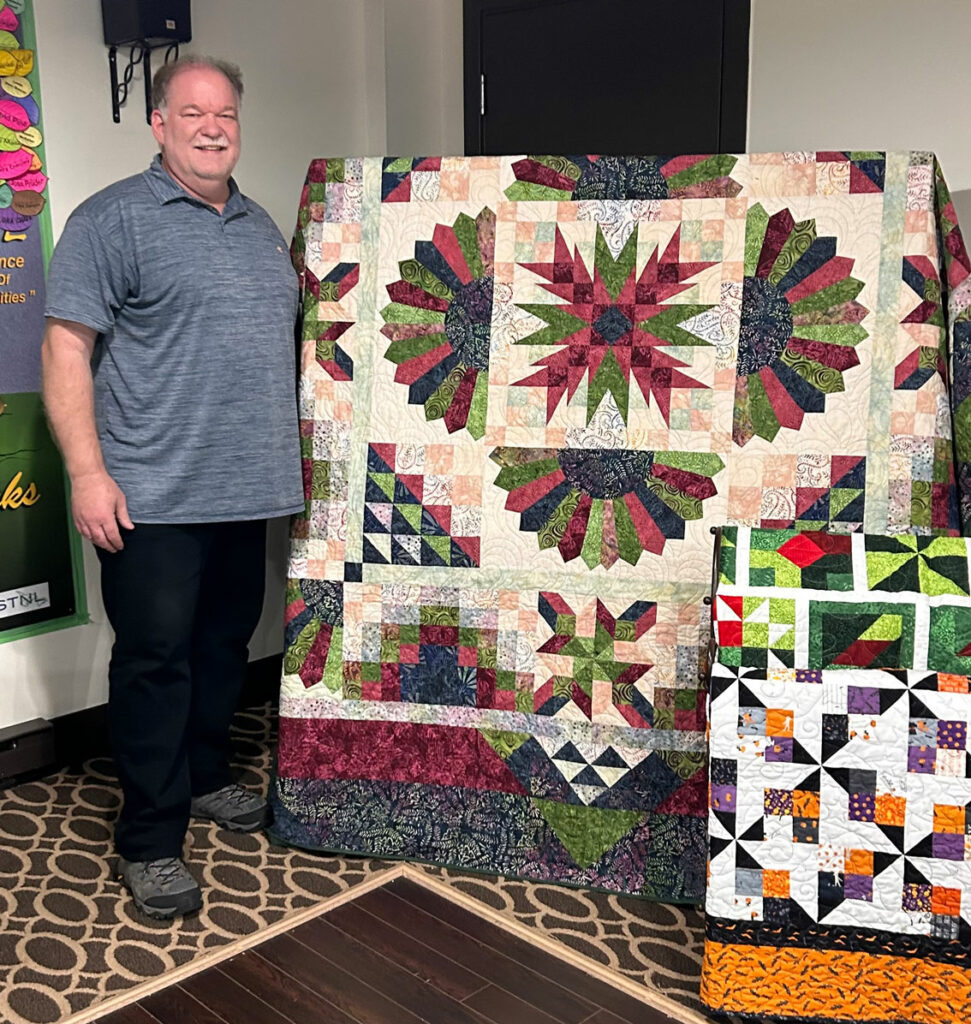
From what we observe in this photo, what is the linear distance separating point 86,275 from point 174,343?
7.6 inches

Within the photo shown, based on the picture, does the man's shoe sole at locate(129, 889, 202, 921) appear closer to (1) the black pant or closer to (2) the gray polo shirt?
(1) the black pant

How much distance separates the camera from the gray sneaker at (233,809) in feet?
8.01

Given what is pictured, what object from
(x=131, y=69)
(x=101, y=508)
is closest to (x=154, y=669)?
(x=101, y=508)

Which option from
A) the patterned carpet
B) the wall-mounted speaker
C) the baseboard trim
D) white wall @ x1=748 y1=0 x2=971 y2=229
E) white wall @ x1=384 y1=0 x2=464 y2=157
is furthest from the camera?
white wall @ x1=384 y1=0 x2=464 y2=157

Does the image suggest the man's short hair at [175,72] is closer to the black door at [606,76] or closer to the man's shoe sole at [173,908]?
the black door at [606,76]

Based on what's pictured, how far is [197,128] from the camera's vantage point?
2.12 metres

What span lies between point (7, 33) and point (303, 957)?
2001 millimetres

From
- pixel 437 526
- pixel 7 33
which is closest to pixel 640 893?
pixel 437 526

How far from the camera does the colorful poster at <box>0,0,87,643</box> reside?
249 cm

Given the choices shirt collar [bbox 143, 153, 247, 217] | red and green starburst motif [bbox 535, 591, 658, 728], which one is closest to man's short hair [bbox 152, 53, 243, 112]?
shirt collar [bbox 143, 153, 247, 217]

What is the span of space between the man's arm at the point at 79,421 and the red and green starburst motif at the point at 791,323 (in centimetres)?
119

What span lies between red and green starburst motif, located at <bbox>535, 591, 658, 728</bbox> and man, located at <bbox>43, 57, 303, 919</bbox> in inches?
22.9

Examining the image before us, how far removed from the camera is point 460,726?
2273mm

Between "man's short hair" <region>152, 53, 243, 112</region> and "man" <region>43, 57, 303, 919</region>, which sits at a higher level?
"man's short hair" <region>152, 53, 243, 112</region>
